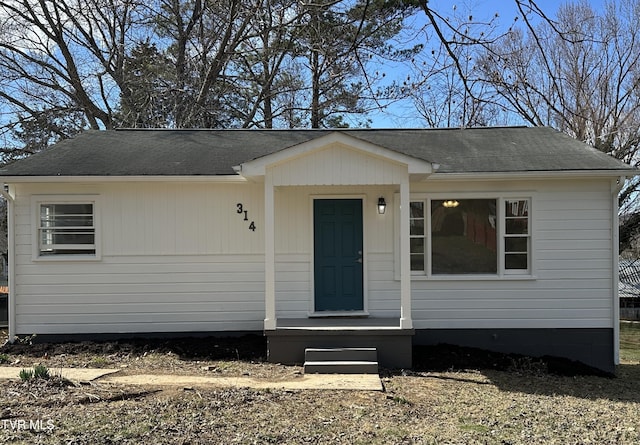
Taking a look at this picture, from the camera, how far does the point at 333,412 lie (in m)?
5.27

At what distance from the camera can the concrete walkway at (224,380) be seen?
6203mm

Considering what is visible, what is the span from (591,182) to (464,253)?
2.24 meters

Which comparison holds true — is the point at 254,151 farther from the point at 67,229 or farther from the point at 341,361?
the point at 341,361

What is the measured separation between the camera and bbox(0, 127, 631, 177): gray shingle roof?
8.27 m

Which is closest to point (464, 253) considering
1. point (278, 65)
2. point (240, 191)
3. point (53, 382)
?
point (240, 191)

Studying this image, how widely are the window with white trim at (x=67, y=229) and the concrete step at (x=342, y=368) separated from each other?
4.07m

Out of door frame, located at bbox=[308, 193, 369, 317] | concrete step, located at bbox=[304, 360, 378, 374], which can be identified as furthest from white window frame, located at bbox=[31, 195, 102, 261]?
concrete step, located at bbox=[304, 360, 378, 374]

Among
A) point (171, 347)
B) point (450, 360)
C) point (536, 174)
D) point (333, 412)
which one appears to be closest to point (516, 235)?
point (536, 174)

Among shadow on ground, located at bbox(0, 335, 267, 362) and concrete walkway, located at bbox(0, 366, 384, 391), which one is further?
shadow on ground, located at bbox(0, 335, 267, 362)

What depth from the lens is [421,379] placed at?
6848mm

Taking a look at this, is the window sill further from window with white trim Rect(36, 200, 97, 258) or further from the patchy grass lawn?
window with white trim Rect(36, 200, 97, 258)

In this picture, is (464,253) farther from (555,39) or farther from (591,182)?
(555,39)

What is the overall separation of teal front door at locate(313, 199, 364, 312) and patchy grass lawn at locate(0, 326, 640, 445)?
1683mm

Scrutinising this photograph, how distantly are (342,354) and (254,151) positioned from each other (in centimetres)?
414
